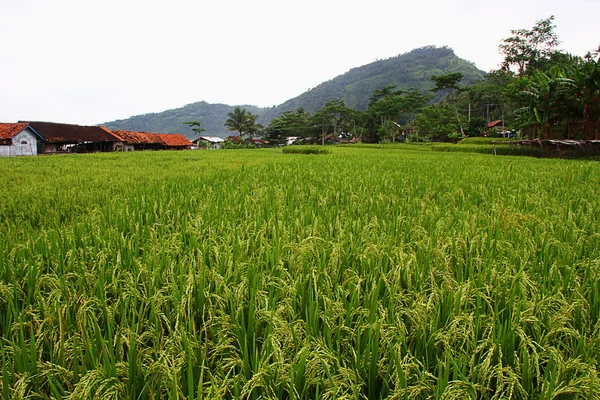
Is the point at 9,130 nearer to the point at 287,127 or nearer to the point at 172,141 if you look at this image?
the point at 172,141

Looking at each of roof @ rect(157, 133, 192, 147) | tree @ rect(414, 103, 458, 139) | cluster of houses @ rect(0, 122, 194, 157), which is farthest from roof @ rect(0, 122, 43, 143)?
tree @ rect(414, 103, 458, 139)

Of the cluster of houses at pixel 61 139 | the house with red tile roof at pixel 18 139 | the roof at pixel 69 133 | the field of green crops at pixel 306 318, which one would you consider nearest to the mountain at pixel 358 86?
the cluster of houses at pixel 61 139

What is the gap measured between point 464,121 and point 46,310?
4533 cm

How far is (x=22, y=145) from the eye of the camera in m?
26.4

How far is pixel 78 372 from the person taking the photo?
1060 millimetres

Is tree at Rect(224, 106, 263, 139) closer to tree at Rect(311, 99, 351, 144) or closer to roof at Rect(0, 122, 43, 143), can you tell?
tree at Rect(311, 99, 351, 144)

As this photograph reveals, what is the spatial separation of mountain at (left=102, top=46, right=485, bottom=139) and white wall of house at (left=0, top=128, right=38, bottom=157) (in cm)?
6431

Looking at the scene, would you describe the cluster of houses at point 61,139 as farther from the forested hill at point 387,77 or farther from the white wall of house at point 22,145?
the forested hill at point 387,77

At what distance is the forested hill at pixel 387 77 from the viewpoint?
102 meters

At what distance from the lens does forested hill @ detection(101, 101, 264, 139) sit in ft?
482

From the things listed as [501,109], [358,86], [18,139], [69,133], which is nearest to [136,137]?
[69,133]

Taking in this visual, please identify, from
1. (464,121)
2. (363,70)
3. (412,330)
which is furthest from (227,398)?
(363,70)

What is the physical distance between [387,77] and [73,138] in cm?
10431

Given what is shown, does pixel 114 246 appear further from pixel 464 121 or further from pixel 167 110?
pixel 167 110
